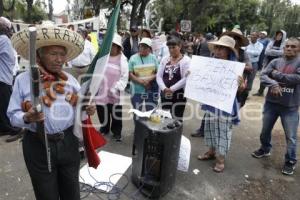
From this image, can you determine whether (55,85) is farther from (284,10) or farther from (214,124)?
(284,10)

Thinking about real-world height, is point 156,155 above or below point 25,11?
below

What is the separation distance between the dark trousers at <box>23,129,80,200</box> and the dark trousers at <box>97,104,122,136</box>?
2.71m

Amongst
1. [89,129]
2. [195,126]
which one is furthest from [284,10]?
[89,129]

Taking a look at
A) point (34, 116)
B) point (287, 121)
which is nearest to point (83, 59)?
point (287, 121)

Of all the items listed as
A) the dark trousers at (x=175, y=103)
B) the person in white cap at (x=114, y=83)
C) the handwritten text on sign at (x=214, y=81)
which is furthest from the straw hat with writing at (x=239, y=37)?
the person in white cap at (x=114, y=83)

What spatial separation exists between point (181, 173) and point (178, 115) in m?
1.06

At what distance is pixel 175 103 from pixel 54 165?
2858mm

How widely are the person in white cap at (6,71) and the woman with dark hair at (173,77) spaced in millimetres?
2488

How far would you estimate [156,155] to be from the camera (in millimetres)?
3480

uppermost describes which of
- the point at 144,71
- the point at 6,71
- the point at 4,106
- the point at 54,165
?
the point at 144,71

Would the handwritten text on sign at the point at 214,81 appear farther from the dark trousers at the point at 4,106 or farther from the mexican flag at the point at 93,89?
the dark trousers at the point at 4,106

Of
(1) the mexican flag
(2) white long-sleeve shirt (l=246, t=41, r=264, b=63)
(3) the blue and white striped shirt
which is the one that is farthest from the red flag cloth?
(2) white long-sleeve shirt (l=246, t=41, r=264, b=63)

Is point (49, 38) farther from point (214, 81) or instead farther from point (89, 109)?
point (214, 81)

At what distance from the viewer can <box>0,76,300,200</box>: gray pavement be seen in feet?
12.4
